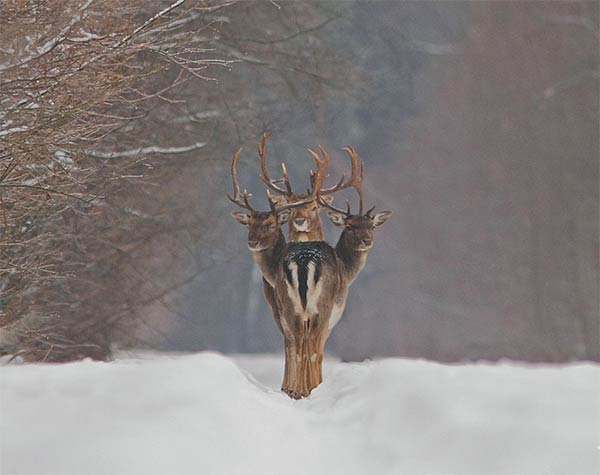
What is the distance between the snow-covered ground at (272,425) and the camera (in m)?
8.17

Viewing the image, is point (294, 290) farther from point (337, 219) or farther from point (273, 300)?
point (337, 219)

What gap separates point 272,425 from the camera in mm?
9461

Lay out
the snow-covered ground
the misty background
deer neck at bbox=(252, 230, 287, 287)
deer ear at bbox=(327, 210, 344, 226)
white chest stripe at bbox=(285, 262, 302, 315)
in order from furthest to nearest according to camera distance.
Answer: the misty background, deer ear at bbox=(327, 210, 344, 226), deer neck at bbox=(252, 230, 287, 287), white chest stripe at bbox=(285, 262, 302, 315), the snow-covered ground

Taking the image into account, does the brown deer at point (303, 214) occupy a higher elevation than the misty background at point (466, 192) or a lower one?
lower

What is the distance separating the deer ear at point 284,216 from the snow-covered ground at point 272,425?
4.44 m

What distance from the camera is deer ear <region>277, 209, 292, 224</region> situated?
572 inches

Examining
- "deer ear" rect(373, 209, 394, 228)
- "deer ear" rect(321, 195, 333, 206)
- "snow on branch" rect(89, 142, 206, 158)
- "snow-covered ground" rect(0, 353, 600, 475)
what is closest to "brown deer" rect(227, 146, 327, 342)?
"deer ear" rect(321, 195, 333, 206)

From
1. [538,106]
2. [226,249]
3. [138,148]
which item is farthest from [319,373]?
[538,106]

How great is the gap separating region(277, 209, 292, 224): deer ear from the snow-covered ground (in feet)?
14.6

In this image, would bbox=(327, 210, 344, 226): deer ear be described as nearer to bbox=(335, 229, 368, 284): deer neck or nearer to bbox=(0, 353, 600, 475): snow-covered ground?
bbox=(335, 229, 368, 284): deer neck

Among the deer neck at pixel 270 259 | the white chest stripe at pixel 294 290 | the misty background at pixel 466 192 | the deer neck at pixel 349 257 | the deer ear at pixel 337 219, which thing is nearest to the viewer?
the white chest stripe at pixel 294 290

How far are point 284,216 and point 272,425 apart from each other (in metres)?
5.33

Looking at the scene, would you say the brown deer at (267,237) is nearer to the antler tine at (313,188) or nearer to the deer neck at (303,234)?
the antler tine at (313,188)

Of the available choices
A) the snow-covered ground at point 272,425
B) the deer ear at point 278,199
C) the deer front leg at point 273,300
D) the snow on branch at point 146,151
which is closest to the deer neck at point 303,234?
the deer ear at point 278,199
